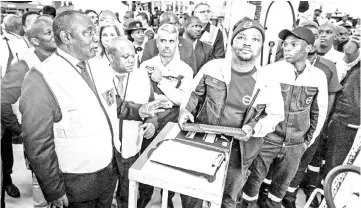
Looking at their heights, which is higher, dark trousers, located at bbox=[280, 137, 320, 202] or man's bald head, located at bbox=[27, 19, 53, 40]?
man's bald head, located at bbox=[27, 19, 53, 40]

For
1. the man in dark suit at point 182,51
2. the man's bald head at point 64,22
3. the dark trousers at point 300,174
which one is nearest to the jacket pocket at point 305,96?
the dark trousers at point 300,174

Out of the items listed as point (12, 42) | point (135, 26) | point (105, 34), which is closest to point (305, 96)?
point (105, 34)

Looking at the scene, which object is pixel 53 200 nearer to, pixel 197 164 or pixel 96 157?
pixel 96 157

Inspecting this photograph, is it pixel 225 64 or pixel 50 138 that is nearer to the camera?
pixel 50 138

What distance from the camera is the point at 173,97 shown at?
2.54 meters


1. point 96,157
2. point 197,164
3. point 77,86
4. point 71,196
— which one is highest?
point 77,86

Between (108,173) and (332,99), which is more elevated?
(332,99)

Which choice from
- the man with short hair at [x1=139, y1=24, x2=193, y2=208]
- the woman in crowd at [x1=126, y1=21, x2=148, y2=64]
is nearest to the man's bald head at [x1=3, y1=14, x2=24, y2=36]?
the woman in crowd at [x1=126, y1=21, x2=148, y2=64]

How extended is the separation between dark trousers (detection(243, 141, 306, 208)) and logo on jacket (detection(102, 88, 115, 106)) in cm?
152

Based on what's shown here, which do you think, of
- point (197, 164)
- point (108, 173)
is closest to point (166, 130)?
point (108, 173)

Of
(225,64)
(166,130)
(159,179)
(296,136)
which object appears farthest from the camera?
(296,136)

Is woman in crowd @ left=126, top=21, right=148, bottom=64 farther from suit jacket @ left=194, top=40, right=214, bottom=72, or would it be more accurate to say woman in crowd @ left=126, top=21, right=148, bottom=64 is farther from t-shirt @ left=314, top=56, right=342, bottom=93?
t-shirt @ left=314, top=56, right=342, bottom=93

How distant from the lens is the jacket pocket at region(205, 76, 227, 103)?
6.64 ft

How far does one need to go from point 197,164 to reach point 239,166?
0.85 metres
